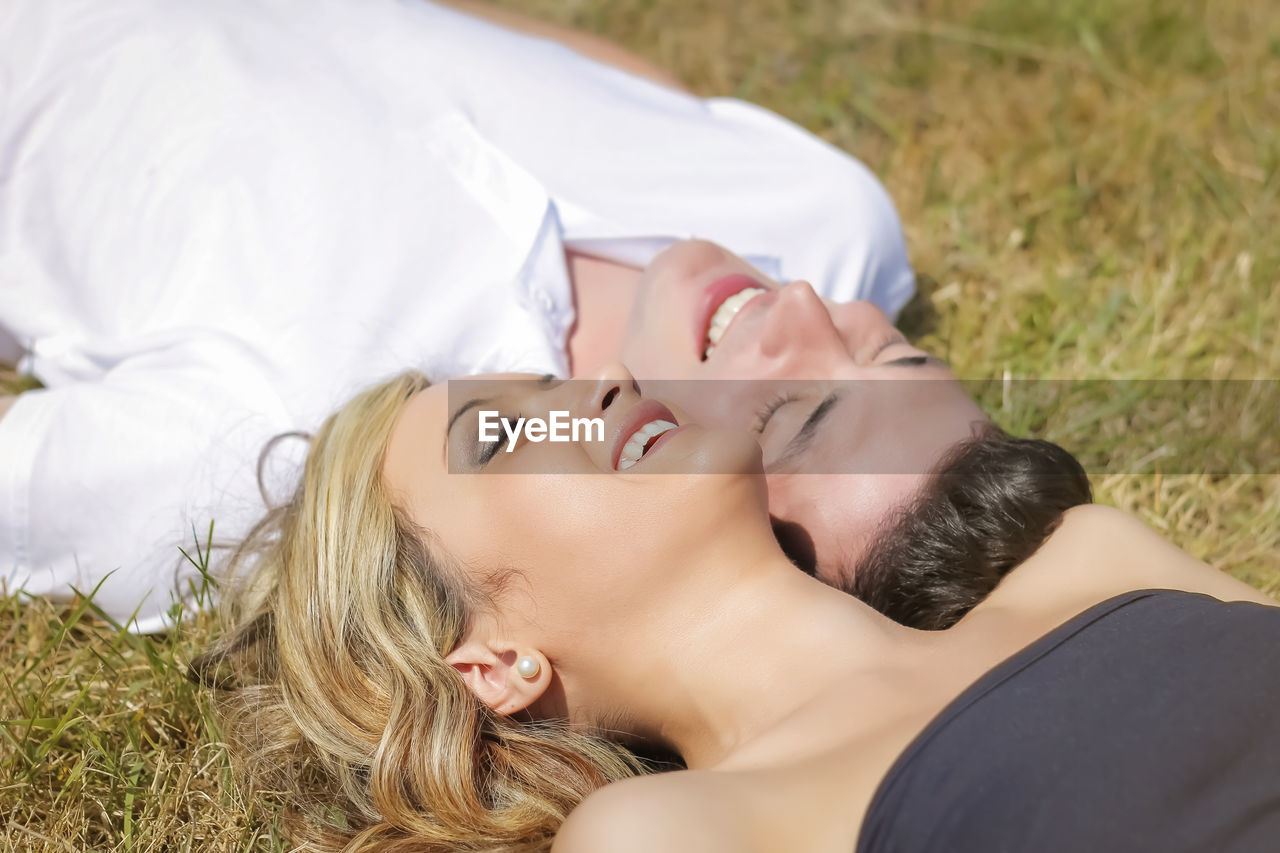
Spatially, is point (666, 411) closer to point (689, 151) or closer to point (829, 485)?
point (829, 485)

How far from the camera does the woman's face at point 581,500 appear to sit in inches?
82.4

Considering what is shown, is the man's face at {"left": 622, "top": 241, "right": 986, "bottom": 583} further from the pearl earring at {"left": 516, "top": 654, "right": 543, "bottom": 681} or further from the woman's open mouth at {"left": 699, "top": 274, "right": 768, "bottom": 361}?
the pearl earring at {"left": 516, "top": 654, "right": 543, "bottom": 681}

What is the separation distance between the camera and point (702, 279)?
9.37ft

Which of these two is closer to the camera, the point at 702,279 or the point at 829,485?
the point at 829,485

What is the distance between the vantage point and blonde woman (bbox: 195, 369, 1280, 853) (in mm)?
1740

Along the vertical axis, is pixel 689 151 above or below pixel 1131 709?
above

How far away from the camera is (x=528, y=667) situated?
2.22 m

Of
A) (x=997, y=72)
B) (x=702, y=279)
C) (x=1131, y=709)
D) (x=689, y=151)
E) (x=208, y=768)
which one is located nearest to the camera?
(x=1131, y=709)

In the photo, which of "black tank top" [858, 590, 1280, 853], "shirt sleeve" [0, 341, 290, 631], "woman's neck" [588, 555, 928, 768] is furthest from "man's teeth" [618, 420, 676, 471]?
"shirt sleeve" [0, 341, 290, 631]

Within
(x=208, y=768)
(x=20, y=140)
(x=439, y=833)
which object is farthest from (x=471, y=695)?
(x=20, y=140)

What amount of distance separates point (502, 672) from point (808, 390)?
1005mm

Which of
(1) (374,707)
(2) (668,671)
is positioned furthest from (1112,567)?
(1) (374,707)

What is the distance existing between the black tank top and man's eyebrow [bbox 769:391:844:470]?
0.73 metres

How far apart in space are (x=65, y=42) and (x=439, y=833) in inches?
107
